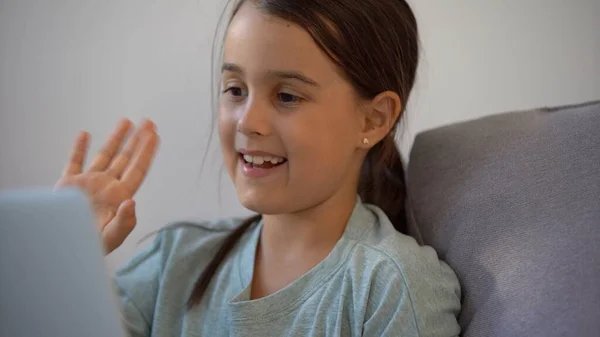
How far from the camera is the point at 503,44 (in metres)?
1.28

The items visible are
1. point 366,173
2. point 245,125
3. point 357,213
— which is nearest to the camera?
point 245,125

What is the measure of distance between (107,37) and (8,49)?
191 mm

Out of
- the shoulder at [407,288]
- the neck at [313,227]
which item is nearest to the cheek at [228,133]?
the neck at [313,227]

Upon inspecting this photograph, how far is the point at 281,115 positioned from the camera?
85cm

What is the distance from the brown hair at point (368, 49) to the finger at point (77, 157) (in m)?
0.26

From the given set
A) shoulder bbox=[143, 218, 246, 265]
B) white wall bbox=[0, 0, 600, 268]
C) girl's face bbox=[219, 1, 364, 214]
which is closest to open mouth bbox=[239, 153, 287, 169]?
girl's face bbox=[219, 1, 364, 214]

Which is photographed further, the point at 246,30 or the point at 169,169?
the point at 169,169

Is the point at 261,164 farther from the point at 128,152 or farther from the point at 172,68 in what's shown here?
the point at 172,68

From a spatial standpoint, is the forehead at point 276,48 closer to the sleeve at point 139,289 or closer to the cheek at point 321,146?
the cheek at point 321,146

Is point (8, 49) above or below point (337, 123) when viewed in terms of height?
above

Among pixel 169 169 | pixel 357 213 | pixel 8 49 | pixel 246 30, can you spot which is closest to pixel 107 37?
pixel 8 49

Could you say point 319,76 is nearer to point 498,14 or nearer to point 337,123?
point 337,123

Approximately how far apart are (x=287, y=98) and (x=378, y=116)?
0.16 meters

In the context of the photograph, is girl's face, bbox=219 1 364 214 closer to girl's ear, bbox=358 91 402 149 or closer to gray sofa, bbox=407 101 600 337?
girl's ear, bbox=358 91 402 149
